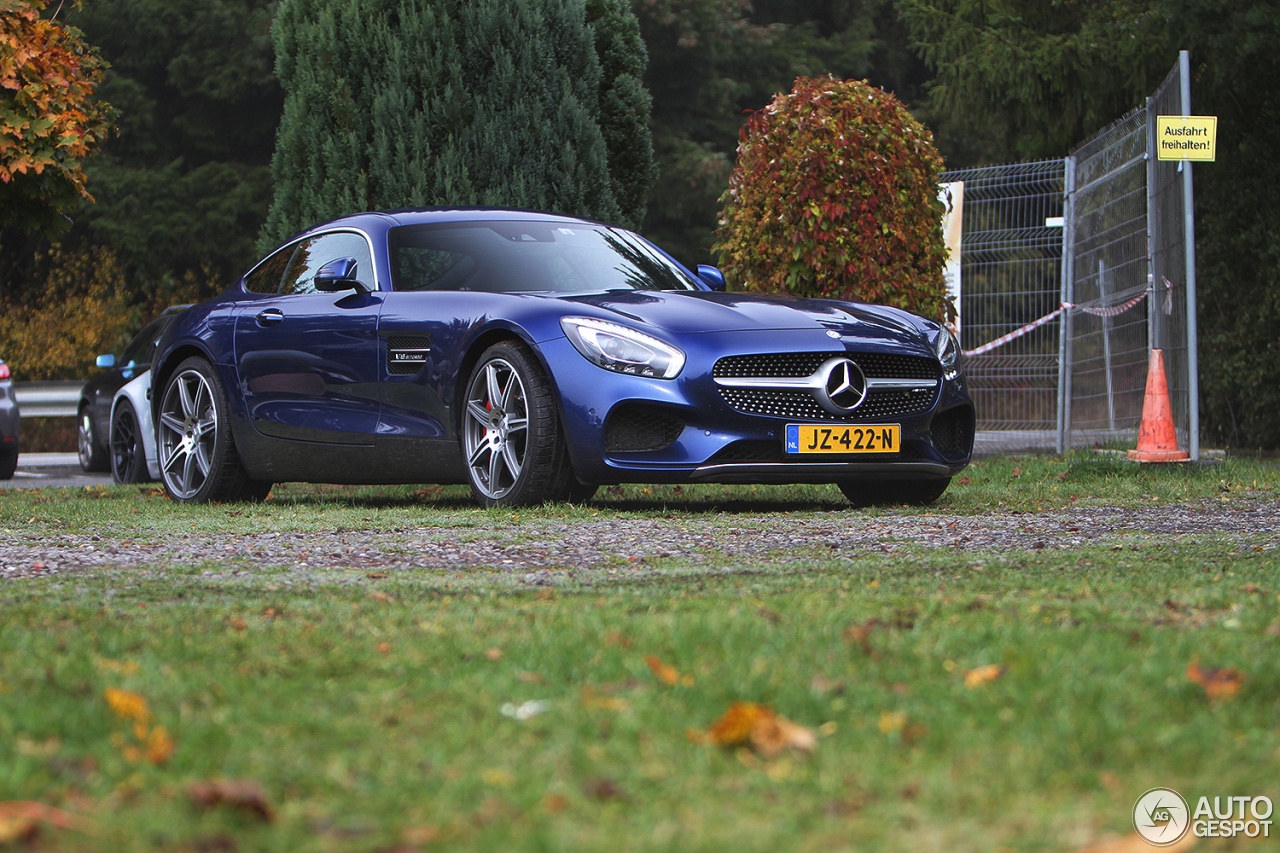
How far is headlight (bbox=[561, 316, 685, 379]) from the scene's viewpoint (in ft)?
21.7

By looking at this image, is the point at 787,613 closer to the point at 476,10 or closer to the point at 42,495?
the point at 42,495

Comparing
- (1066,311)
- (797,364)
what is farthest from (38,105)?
(1066,311)

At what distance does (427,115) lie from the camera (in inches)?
528

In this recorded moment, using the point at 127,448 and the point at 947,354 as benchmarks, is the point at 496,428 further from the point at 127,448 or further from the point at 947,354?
the point at 127,448

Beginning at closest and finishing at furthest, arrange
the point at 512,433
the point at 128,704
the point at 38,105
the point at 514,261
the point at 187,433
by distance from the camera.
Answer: the point at 128,704 → the point at 512,433 → the point at 514,261 → the point at 187,433 → the point at 38,105

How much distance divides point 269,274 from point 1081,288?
680cm

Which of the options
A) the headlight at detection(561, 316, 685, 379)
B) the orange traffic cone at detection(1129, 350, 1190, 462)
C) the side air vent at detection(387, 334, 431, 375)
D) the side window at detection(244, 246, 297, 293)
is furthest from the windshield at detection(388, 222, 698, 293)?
the orange traffic cone at detection(1129, 350, 1190, 462)

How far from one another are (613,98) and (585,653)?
12.2 metres

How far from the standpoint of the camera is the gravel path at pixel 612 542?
5.00 m

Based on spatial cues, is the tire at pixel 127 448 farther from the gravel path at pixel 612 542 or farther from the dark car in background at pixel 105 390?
the gravel path at pixel 612 542

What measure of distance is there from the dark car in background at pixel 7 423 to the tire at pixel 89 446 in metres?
1.23

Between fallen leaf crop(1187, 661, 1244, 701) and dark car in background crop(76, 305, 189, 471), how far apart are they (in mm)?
10382

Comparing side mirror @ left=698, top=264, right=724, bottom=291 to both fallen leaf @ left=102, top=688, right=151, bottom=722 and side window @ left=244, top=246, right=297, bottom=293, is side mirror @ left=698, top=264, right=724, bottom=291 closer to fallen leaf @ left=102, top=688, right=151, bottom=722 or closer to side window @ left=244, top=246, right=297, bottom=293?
side window @ left=244, top=246, right=297, bottom=293

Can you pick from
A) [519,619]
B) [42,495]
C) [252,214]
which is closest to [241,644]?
[519,619]
